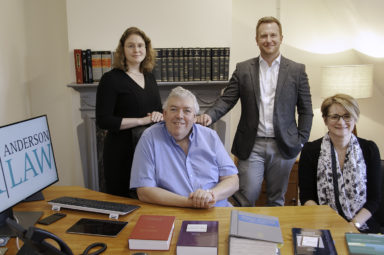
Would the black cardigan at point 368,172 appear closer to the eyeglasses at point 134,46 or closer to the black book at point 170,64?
the eyeglasses at point 134,46

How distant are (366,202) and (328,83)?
147cm

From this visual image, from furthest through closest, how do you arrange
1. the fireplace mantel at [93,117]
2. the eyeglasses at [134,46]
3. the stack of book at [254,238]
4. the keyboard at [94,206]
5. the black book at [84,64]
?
the fireplace mantel at [93,117], the black book at [84,64], the eyeglasses at [134,46], the keyboard at [94,206], the stack of book at [254,238]

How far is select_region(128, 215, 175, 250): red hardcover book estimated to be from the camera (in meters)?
1.23

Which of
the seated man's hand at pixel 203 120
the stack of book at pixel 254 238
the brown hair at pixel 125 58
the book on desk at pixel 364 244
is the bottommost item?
the book on desk at pixel 364 244

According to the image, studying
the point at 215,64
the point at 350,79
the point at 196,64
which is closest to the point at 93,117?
the point at 196,64

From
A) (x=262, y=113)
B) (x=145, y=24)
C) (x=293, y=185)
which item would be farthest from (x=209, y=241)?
(x=145, y=24)

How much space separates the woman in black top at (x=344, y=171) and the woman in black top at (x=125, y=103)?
997 mm

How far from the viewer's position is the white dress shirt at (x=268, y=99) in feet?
7.56

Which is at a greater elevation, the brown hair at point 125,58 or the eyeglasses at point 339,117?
the brown hair at point 125,58

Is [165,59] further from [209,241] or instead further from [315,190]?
A: [209,241]

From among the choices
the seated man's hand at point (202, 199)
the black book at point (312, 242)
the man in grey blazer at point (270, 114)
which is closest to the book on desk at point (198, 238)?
the seated man's hand at point (202, 199)

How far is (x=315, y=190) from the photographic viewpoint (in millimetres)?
1943

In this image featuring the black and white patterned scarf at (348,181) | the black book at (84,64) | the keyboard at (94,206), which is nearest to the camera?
the keyboard at (94,206)

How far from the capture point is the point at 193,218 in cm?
148
